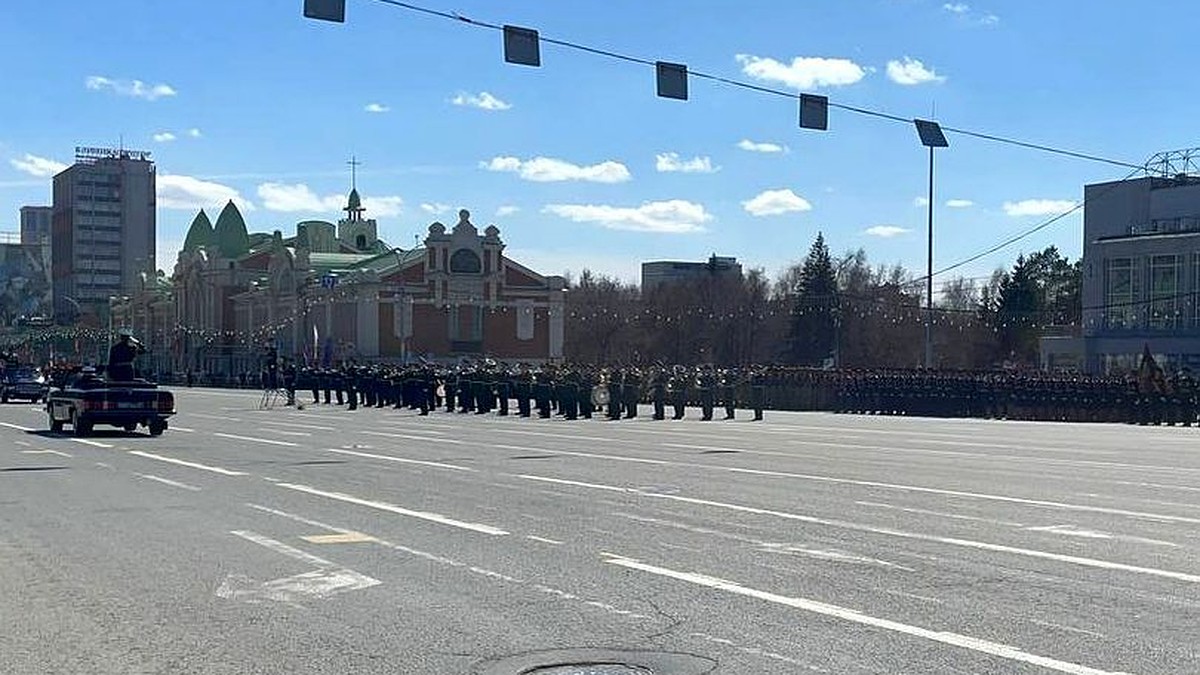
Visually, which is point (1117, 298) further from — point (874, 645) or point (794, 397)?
point (874, 645)

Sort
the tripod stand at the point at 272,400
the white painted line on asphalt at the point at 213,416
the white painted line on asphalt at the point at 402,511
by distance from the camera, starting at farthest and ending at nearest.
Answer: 1. the tripod stand at the point at 272,400
2. the white painted line on asphalt at the point at 213,416
3. the white painted line on asphalt at the point at 402,511

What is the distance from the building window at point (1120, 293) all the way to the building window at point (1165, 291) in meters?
1.14

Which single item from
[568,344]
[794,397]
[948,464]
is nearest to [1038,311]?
[568,344]

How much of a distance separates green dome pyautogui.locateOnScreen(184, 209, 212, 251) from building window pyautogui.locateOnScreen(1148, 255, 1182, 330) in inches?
3857

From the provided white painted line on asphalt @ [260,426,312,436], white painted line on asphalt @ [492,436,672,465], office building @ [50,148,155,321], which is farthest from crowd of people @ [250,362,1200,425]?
office building @ [50,148,155,321]

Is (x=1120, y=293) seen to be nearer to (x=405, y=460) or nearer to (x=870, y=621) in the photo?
(x=405, y=460)

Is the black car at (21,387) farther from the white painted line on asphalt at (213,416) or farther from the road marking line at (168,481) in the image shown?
the road marking line at (168,481)

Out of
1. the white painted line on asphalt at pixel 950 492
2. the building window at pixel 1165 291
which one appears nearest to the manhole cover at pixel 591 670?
the white painted line on asphalt at pixel 950 492

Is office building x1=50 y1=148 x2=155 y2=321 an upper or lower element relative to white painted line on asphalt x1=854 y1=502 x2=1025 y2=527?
upper

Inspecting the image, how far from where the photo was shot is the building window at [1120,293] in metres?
72.1

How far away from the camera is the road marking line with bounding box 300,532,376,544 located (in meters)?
12.3

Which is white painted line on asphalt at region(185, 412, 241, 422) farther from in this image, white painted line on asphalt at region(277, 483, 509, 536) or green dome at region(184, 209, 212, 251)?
green dome at region(184, 209, 212, 251)

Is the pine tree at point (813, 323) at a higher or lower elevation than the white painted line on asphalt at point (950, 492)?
higher

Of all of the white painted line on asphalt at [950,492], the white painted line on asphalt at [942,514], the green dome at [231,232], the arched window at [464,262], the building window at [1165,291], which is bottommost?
the white painted line on asphalt at [942,514]
